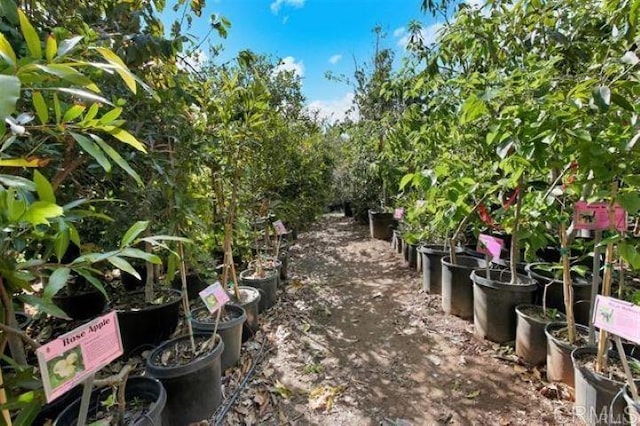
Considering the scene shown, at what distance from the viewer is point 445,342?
2496 millimetres

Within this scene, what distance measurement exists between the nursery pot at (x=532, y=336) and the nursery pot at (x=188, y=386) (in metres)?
1.88

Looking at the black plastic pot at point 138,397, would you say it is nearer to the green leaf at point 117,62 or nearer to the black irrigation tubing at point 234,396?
the black irrigation tubing at point 234,396

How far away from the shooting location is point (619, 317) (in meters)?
1.28

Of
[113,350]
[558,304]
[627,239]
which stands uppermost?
[627,239]

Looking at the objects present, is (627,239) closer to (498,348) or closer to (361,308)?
(498,348)

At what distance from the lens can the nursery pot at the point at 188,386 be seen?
5.24 ft

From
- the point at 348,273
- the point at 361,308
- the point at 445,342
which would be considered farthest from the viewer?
the point at 348,273

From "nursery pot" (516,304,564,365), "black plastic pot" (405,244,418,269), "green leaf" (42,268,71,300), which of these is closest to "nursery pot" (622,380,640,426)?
"nursery pot" (516,304,564,365)

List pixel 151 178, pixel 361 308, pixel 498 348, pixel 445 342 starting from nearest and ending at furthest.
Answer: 1. pixel 151 178
2. pixel 498 348
3. pixel 445 342
4. pixel 361 308

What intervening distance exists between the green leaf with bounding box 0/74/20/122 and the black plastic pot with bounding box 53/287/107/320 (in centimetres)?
264

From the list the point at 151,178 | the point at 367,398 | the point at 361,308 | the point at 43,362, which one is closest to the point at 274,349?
the point at 367,398

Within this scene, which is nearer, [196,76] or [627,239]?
[627,239]

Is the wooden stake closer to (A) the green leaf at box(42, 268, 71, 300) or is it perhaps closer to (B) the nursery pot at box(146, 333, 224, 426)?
(B) the nursery pot at box(146, 333, 224, 426)

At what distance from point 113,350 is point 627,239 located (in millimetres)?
1843
